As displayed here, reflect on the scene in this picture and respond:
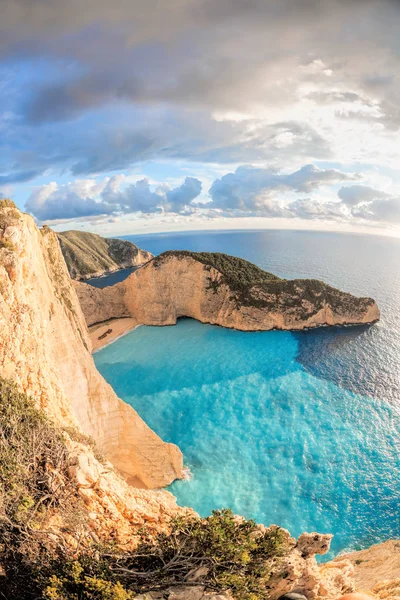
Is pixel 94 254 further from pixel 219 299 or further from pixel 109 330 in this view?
pixel 219 299

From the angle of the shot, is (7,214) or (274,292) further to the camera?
(274,292)

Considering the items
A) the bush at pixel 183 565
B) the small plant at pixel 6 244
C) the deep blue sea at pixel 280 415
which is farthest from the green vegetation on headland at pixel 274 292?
the bush at pixel 183 565

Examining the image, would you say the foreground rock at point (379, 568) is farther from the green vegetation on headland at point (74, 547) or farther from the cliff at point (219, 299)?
the cliff at point (219, 299)

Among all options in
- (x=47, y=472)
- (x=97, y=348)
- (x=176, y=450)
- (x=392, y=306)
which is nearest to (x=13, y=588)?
(x=47, y=472)

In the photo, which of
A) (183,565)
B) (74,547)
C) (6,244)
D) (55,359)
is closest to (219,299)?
(55,359)

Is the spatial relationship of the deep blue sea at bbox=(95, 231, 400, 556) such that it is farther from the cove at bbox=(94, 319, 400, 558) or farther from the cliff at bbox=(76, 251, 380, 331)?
the cliff at bbox=(76, 251, 380, 331)

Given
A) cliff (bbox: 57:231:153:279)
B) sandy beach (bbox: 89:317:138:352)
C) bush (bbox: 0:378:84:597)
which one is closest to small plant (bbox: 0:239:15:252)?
bush (bbox: 0:378:84:597)
